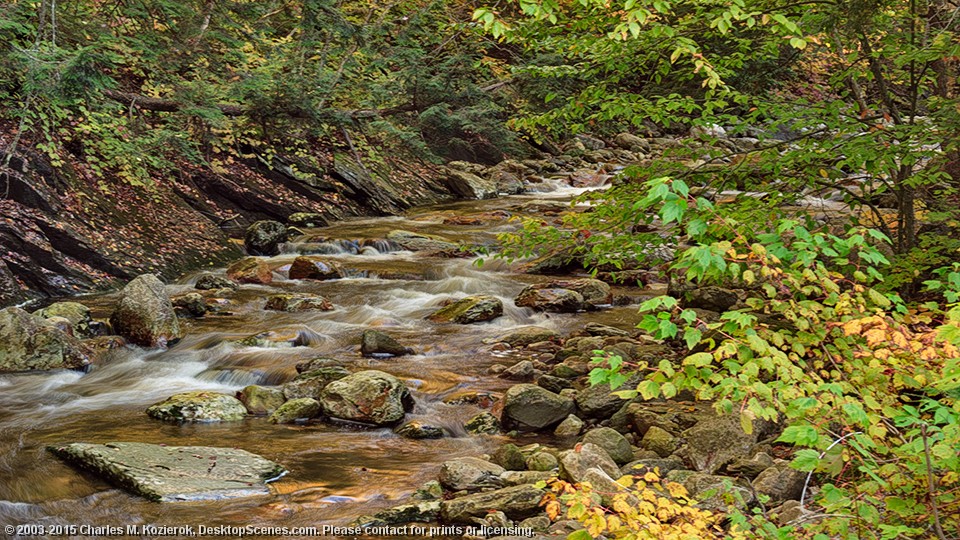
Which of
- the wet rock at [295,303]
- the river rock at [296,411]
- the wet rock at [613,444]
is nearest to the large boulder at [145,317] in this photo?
the wet rock at [295,303]

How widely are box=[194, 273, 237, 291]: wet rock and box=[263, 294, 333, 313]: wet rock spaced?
117 cm

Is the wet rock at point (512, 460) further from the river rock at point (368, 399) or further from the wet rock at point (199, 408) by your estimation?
the wet rock at point (199, 408)

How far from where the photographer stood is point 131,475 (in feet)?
16.8

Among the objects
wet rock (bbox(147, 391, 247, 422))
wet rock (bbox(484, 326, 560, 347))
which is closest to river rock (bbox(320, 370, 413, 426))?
wet rock (bbox(147, 391, 247, 422))

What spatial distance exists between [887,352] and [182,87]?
1287 cm

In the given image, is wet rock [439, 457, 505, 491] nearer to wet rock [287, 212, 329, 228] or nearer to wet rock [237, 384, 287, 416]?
wet rock [237, 384, 287, 416]

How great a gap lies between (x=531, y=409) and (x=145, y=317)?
5.46m

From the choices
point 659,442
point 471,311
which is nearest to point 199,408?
point 659,442

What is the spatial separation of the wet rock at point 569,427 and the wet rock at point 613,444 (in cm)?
79

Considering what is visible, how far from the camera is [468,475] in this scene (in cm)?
526

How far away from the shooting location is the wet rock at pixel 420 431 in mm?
6555

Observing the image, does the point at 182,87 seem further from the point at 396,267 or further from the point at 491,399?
the point at 491,399

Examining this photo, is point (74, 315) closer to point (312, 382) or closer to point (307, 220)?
point (312, 382)

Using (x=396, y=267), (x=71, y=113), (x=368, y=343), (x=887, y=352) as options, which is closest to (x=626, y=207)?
(x=887, y=352)
